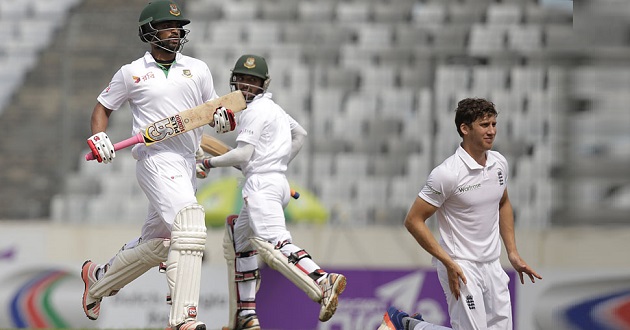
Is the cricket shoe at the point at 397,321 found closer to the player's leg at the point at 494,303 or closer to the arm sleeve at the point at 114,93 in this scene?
the player's leg at the point at 494,303

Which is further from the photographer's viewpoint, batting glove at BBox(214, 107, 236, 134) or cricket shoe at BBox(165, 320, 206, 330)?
batting glove at BBox(214, 107, 236, 134)

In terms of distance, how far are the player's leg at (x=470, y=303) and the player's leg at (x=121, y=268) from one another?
1.83 m

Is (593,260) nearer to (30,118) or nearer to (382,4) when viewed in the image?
(382,4)

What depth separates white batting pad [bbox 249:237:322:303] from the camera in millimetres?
7488

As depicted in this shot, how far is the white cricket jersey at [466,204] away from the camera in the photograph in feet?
19.4

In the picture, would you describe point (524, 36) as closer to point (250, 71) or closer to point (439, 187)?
point (250, 71)

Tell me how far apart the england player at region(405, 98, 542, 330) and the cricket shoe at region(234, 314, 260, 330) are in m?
2.34

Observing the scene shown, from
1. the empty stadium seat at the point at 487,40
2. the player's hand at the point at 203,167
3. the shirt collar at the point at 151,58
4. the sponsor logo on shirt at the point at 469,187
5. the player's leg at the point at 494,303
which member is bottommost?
the player's leg at the point at 494,303

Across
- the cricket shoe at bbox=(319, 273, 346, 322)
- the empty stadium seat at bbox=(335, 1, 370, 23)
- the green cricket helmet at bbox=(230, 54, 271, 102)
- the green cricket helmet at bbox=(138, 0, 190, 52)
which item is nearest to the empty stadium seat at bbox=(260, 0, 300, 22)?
the empty stadium seat at bbox=(335, 1, 370, 23)

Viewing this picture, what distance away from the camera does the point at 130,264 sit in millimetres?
6836

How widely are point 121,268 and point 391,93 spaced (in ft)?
17.6

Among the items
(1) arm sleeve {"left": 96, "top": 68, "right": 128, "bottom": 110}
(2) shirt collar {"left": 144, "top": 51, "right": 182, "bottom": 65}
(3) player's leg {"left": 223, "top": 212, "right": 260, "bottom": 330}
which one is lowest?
(3) player's leg {"left": 223, "top": 212, "right": 260, "bottom": 330}

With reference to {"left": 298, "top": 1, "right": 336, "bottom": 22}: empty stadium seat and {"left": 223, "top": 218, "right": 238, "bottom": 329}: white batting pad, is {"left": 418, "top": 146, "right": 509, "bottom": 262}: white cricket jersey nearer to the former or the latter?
{"left": 223, "top": 218, "right": 238, "bottom": 329}: white batting pad

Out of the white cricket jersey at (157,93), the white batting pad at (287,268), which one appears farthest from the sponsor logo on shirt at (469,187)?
the white batting pad at (287,268)
